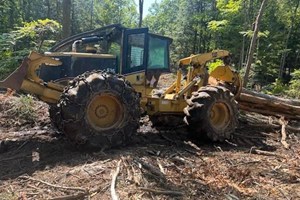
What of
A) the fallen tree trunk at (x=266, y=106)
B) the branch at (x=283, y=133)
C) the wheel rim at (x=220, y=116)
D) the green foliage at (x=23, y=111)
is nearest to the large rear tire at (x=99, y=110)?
the wheel rim at (x=220, y=116)

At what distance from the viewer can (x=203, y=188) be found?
4.83 meters

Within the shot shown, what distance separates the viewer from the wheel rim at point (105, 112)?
20.8 ft

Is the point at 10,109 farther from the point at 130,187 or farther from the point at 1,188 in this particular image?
the point at 130,187

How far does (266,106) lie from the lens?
33.1ft

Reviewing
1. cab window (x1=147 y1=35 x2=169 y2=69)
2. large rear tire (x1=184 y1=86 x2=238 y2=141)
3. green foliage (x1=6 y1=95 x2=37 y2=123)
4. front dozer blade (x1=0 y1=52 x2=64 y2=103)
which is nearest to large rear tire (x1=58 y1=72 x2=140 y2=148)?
front dozer blade (x1=0 y1=52 x2=64 y2=103)

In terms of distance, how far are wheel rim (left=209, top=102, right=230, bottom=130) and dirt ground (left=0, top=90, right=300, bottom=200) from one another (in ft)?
1.37

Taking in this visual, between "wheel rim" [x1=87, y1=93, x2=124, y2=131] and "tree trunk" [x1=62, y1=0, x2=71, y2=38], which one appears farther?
"tree trunk" [x1=62, y1=0, x2=71, y2=38]

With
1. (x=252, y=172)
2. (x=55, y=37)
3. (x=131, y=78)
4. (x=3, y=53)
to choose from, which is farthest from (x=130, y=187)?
(x=55, y=37)

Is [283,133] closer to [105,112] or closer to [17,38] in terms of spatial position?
[105,112]

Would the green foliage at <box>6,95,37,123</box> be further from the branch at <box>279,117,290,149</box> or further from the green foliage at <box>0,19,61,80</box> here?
the green foliage at <box>0,19,61,80</box>

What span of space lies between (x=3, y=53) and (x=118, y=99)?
1081 centimetres

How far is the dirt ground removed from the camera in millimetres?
4531

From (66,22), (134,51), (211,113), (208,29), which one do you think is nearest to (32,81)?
(134,51)

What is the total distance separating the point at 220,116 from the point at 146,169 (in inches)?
133
